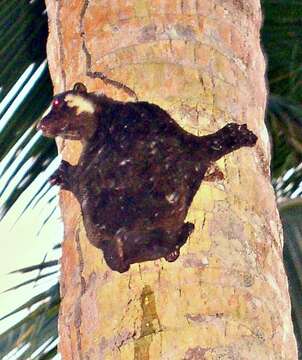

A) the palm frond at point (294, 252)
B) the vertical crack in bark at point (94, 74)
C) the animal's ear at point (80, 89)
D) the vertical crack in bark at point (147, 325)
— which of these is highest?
the palm frond at point (294, 252)

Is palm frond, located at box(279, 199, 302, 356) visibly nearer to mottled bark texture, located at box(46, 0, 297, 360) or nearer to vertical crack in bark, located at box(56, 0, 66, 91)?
mottled bark texture, located at box(46, 0, 297, 360)

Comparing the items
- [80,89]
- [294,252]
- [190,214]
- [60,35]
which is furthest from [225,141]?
[294,252]

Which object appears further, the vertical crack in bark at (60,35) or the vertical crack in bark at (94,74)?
the vertical crack in bark at (60,35)

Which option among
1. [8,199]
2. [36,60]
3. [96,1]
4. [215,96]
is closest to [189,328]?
[215,96]

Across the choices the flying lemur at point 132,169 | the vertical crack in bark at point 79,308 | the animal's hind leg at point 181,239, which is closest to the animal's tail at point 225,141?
the flying lemur at point 132,169

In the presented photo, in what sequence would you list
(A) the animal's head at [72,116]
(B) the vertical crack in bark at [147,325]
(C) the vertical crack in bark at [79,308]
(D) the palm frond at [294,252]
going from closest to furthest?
(B) the vertical crack in bark at [147,325] → (C) the vertical crack in bark at [79,308] → (A) the animal's head at [72,116] → (D) the palm frond at [294,252]

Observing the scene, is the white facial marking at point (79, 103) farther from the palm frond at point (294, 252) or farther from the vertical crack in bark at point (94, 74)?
the palm frond at point (294, 252)

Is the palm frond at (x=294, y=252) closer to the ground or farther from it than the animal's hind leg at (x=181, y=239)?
farther from it
